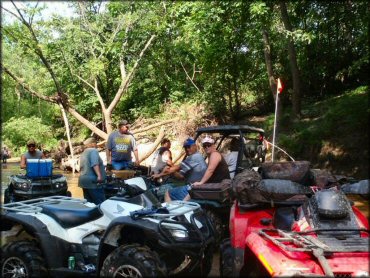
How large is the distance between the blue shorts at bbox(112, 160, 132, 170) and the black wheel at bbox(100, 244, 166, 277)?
15.5ft

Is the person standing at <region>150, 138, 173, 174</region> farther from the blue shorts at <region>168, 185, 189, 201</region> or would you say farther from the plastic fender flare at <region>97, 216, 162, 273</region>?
the plastic fender flare at <region>97, 216, 162, 273</region>

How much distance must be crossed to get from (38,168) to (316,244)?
250 inches

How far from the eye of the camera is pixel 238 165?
696 centimetres

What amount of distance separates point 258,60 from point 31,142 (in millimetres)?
10803

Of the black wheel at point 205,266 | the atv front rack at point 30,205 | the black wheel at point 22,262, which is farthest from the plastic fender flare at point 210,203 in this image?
the black wheel at point 22,262

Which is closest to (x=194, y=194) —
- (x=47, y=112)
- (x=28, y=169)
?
(x=28, y=169)

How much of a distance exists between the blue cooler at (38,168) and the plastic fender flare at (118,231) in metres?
4.80

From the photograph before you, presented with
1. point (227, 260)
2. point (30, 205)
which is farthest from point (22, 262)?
point (227, 260)

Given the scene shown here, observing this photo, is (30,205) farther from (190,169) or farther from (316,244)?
(316,244)

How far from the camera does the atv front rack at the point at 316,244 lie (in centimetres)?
303

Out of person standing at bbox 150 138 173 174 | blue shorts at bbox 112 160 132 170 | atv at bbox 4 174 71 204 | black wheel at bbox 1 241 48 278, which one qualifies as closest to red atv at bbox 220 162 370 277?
black wheel at bbox 1 241 48 278

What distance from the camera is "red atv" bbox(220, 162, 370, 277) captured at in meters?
2.95

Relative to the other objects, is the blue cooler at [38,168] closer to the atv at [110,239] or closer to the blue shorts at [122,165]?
the blue shorts at [122,165]

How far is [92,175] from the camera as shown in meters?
6.79
